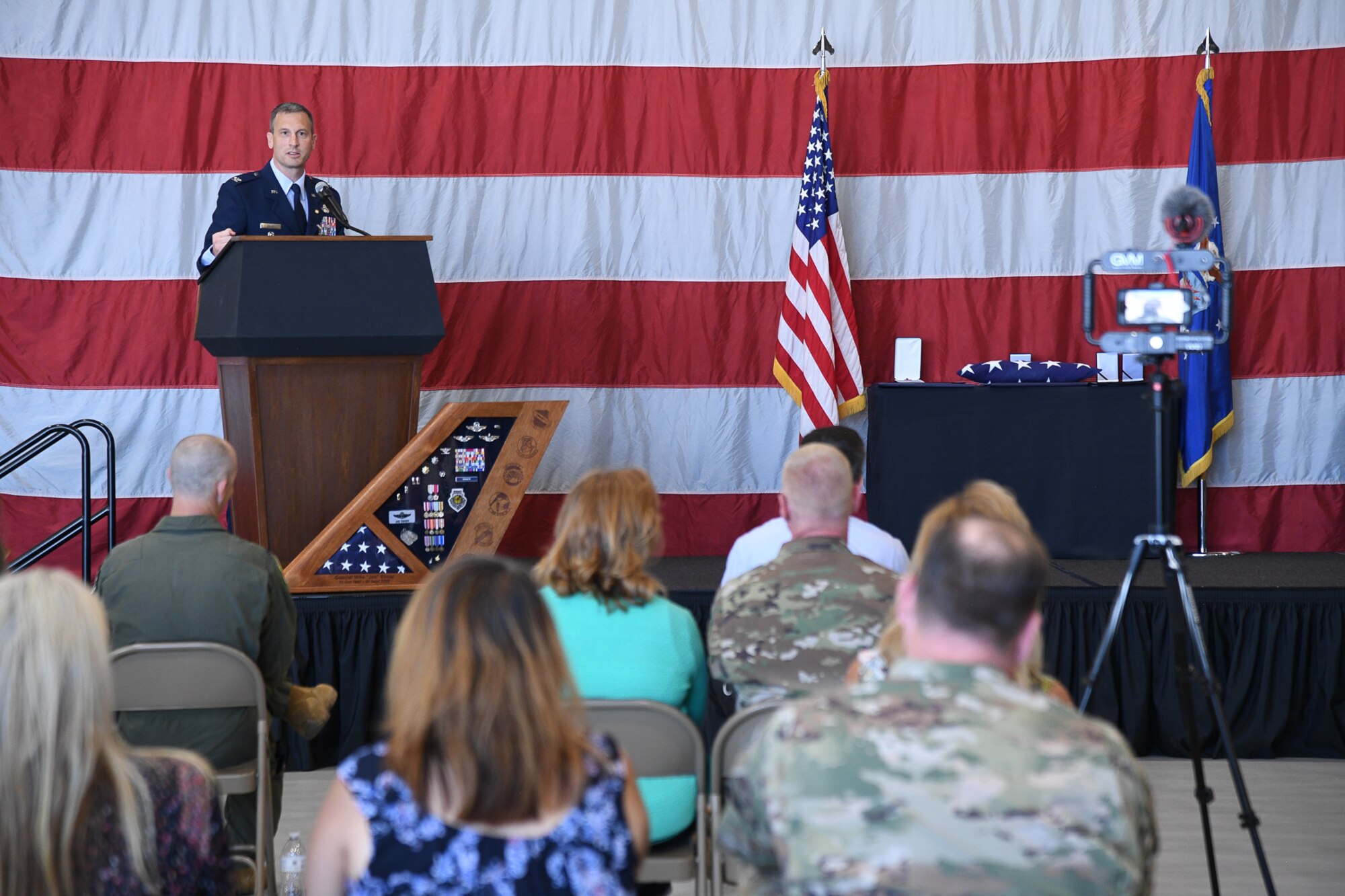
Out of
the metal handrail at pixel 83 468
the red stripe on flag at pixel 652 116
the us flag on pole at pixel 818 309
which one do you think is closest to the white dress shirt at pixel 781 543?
the us flag on pole at pixel 818 309

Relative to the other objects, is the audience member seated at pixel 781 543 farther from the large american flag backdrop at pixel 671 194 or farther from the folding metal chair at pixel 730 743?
the large american flag backdrop at pixel 671 194

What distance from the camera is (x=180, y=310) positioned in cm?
629

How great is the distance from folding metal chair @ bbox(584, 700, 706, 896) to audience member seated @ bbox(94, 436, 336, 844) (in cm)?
105

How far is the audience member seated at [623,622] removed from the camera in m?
2.58

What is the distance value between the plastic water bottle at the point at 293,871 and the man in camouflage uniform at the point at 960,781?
7.76 ft

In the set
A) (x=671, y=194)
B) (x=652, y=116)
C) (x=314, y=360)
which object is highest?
(x=652, y=116)

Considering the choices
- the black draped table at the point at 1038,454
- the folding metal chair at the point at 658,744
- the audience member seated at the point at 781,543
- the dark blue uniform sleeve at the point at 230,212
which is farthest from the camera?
the black draped table at the point at 1038,454

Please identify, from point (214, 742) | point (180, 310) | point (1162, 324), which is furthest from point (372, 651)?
point (1162, 324)

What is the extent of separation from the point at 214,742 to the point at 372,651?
5.35 ft

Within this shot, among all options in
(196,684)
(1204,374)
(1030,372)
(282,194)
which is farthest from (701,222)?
(196,684)

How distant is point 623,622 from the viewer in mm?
2598

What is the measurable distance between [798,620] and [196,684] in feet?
4.46

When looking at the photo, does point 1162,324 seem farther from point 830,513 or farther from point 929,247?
point 929,247

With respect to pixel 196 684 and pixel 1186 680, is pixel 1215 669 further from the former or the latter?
pixel 196 684
